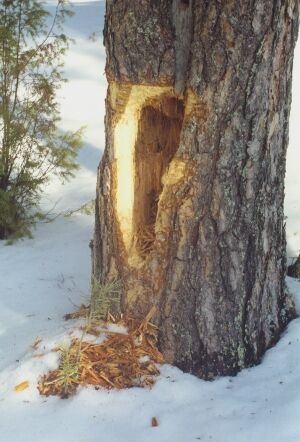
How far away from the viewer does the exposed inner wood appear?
279 cm

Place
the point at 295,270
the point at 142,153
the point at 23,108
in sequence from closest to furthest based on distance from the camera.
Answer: the point at 142,153, the point at 295,270, the point at 23,108

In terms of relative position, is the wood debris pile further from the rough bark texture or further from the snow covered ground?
the rough bark texture

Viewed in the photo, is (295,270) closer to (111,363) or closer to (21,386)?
(111,363)

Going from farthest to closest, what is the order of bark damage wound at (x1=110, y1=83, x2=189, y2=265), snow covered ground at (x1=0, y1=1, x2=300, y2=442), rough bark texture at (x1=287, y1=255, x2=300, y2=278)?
rough bark texture at (x1=287, y1=255, x2=300, y2=278) → bark damage wound at (x1=110, y1=83, x2=189, y2=265) → snow covered ground at (x1=0, y1=1, x2=300, y2=442)

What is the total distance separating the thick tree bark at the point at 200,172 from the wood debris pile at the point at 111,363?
9cm

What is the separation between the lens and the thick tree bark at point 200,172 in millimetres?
2332

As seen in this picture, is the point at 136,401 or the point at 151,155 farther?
the point at 151,155

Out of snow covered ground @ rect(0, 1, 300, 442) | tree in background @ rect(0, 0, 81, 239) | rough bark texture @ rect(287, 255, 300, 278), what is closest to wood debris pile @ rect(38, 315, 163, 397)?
snow covered ground @ rect(0, 1, 300, 442)

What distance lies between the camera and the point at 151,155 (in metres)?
2.92

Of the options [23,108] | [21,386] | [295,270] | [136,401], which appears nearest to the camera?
[136,401]

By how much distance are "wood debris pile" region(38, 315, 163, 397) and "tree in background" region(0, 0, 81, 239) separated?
10.9ft

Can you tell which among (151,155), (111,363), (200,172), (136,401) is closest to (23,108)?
(151,155)

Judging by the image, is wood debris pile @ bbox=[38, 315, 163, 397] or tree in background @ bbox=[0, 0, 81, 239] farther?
tree in background @ bbox=[0, 0, 81, 239]

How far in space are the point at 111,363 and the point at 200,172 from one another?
3.63 ft
